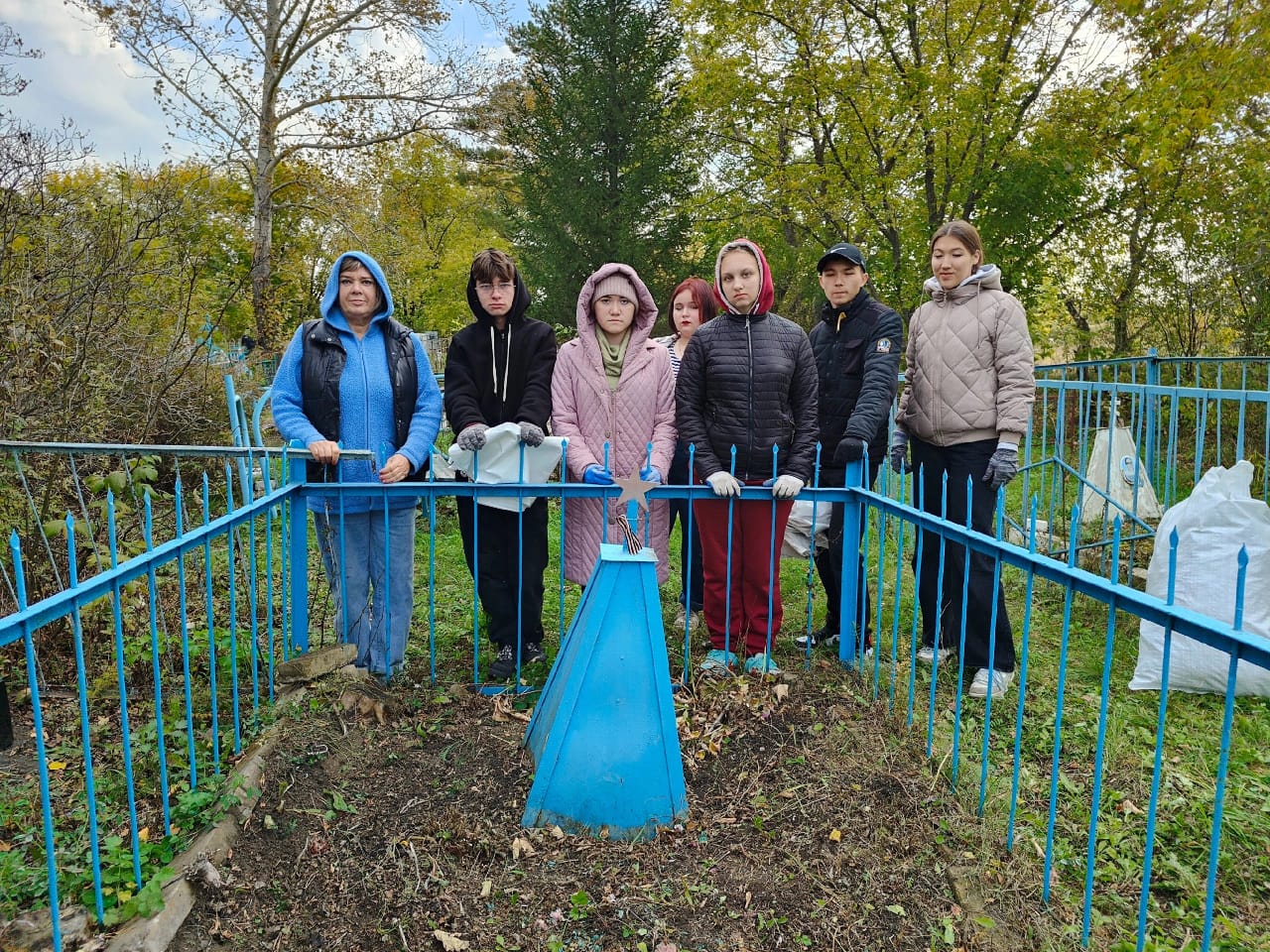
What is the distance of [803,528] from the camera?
440 cm

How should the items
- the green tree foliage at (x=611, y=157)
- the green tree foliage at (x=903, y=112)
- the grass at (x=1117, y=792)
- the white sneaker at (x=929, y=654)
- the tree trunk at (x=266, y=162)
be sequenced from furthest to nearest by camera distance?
the tree trunk at (x=266, y=162)
the green tree foliage at (x=611, y=157)
the green tree foliage at (x=903, y=112)
the white sneaker at (x=929, y=654)
the grass at (x=1117, y=792)

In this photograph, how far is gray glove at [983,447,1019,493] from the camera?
346 centimetres

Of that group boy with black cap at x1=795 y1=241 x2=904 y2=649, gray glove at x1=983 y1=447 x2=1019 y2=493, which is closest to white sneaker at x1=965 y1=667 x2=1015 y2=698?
boy with black cap at x1=795 y1=241 x2=904 y2=649

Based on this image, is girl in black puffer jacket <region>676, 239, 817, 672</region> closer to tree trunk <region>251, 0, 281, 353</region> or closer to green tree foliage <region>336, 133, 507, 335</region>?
green tree foliage <region>336, 133, 507, 335</region>

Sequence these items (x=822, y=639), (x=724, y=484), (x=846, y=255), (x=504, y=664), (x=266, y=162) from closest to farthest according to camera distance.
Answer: (x=724, y=484) < (x=504, y=664) < (x=846, y=255) < (x=822, y=639) < (x=266, y=162)

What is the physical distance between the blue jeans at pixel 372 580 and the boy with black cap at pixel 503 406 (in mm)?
307

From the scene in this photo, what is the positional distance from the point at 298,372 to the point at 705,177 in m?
13.4

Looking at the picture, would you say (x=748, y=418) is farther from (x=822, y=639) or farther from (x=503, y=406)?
(x=822, y=639)

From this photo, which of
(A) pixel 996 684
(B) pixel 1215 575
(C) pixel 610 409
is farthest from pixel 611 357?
(B) pixel 1215 575

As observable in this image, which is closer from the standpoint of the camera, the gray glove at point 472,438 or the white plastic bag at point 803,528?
the gray glove at point 472,438

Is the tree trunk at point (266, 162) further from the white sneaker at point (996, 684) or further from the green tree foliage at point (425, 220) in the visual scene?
the white sneaker at point (996, 684)

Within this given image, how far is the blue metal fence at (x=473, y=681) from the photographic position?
2.00m

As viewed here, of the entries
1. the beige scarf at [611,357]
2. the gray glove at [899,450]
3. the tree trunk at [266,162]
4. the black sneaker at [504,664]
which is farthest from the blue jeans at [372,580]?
the tree trunk at [266,162]

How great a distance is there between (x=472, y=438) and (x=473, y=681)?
1.06 meters
